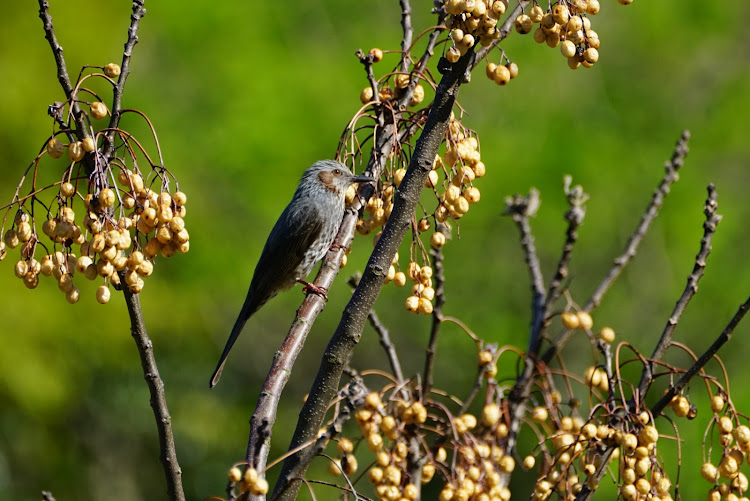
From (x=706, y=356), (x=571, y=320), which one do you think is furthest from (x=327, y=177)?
(x=706, y=356)

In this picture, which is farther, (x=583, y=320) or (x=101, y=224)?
(x=583, y=320)

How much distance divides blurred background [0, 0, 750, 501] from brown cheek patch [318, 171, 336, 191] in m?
6.38

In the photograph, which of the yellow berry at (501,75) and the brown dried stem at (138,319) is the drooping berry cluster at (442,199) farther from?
the brown dried stem at (138,319)

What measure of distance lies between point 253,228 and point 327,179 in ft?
24.1

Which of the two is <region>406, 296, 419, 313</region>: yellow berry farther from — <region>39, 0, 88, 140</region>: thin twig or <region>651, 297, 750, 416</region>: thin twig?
<region>39, 0, 88, 140</region>: thin twig

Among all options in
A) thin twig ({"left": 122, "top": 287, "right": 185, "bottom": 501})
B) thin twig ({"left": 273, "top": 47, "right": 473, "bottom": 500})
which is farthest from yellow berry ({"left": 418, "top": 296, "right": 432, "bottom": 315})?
thin twig ({"left": 122, "top": 287, "right": 185, "bottom": 501})

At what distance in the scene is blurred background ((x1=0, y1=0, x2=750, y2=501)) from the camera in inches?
403

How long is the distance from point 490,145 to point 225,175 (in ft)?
12.0

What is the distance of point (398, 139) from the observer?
104 inches

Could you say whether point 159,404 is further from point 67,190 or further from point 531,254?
point 531,254

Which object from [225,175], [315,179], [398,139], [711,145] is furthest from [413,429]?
[711,145]

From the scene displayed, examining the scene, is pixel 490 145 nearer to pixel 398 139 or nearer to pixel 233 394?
pixel 233 394

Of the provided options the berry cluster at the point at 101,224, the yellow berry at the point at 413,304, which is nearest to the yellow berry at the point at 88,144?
the berry cluster at the point at 101,224

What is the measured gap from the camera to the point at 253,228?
11.5 metres
